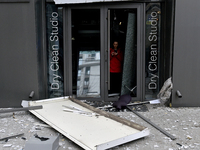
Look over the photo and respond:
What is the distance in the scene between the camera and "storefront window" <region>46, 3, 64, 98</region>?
5551 mm

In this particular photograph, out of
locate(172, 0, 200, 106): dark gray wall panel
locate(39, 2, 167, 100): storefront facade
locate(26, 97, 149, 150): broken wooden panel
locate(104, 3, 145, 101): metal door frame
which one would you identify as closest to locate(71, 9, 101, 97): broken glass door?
locate(39, 2, 167, 100): storefront facade

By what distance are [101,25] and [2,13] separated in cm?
227

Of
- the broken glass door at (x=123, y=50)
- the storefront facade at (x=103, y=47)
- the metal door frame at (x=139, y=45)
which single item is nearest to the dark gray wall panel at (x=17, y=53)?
the storefront facade at (x=103, y=47)

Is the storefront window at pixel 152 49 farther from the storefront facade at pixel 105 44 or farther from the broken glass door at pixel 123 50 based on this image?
the broken glass door at pixel 123 50

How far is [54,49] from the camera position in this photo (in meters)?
5.66

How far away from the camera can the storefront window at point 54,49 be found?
18.2 feet

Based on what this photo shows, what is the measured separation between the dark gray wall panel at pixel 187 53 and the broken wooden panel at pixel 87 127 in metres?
2.02

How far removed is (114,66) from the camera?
5.96m

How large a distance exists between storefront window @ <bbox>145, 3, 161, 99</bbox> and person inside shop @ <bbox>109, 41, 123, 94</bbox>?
707 mm

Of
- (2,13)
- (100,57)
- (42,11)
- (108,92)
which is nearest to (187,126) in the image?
(108,92)

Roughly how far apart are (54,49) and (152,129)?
10.2 feet

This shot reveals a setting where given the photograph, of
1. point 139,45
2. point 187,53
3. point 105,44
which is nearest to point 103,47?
point 105,44

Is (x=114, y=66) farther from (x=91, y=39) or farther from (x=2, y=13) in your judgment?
(x=2, y=13)

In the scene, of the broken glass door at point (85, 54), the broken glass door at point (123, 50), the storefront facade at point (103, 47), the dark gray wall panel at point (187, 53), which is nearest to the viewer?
the dark gray wall panel at point (187, 53)
